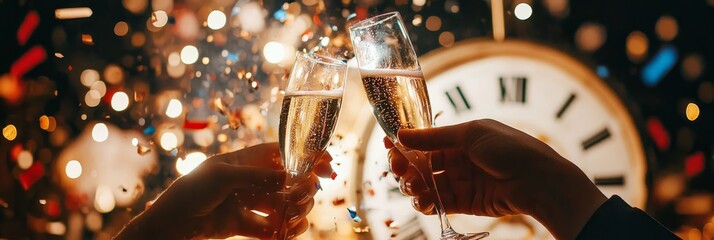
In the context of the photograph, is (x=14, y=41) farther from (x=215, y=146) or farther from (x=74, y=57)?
(x=215, y=146)

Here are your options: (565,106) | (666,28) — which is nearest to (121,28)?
(565,106)

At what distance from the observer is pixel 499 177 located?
140 centimetres

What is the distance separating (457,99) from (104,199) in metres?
1.49

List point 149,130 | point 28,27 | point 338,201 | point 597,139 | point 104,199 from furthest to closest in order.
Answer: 1. point 28,27
2. point 104,199
3. point 149,130
4. point 338,201
5. point 597,139

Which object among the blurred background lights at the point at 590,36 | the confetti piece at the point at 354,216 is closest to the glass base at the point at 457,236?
the confetti piece at the point at 354,216

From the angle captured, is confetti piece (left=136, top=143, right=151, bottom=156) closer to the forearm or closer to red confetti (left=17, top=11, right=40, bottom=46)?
red confetti (left=17, top=11, right=40, bottom=46)

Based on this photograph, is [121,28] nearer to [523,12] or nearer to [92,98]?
[92,98]

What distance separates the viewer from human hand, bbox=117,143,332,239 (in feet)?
4.46

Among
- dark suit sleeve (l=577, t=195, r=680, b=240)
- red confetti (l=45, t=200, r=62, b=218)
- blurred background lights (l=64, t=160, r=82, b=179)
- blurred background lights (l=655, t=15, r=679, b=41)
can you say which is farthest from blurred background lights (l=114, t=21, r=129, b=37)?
dark suit sleeve (l=577, t=195, r=680, b=240)

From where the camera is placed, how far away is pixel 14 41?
2.90m

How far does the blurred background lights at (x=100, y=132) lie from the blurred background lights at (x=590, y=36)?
1860 millimetres

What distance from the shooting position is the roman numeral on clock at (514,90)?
2361mm

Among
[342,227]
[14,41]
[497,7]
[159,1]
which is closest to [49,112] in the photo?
[14,41]

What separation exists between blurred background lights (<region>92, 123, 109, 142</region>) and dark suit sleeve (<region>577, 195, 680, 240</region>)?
7.03 feet
